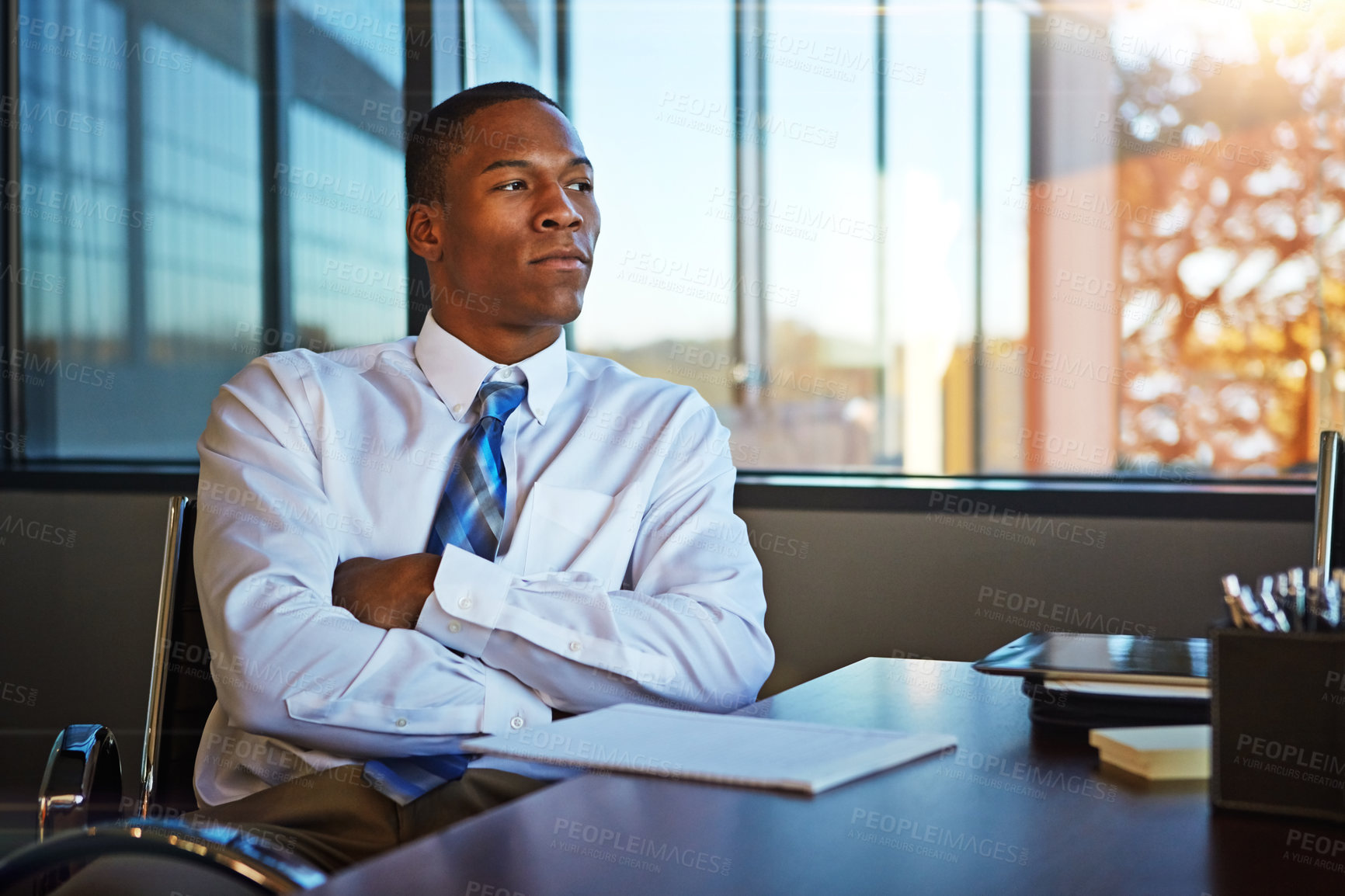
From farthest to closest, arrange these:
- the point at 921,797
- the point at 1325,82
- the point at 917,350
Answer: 1. the point at 917,350
2. the point at 1325,82
3. the point at 921,797

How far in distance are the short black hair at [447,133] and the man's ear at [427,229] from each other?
0.01 m

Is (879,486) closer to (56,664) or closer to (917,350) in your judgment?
(56,664)

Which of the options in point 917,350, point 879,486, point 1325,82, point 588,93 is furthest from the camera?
point 917,350

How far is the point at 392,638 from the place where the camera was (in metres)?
1.45

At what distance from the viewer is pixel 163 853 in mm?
844

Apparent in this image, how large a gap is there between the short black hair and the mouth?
25cm

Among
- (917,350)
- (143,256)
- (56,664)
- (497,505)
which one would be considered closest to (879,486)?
(497,505)

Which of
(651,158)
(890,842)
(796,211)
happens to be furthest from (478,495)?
(796,211)

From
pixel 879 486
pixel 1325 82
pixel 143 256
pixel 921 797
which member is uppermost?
pixel 1325 82

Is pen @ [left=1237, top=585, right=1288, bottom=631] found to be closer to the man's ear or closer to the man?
the man

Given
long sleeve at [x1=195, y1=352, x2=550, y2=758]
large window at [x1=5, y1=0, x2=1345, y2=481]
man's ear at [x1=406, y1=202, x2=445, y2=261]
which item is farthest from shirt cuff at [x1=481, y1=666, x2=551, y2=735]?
large window at [x1=5, y1=0, x2=1345, y2=481]

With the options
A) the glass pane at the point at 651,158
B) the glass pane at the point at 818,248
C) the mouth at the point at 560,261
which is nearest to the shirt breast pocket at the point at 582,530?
the mouth at the point at 560,261

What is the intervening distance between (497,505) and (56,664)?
5.70 feet

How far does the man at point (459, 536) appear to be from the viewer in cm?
143
